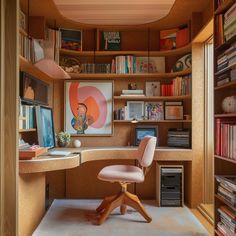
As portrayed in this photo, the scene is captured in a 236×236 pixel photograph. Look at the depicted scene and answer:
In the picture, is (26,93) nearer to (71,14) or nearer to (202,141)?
(71,14)

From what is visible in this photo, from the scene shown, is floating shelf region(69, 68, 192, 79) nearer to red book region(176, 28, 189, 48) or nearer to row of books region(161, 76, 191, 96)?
row of books region(161, 76, 191, 96)

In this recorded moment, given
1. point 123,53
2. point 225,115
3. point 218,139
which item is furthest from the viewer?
point 123,53

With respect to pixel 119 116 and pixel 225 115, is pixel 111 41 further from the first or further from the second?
pixel 225 115

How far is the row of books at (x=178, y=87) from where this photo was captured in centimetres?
341

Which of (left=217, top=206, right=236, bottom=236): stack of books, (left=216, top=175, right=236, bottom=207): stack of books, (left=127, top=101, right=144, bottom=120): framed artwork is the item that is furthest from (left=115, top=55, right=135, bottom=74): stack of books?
(left=217, top=206, right=236, bottom=236): stack of books

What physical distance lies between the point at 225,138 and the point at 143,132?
1.71 meters

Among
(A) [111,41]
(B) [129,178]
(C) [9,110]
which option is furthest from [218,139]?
(A) [111,41]

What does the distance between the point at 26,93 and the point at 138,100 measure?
1.59m

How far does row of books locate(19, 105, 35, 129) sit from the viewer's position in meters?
2.60

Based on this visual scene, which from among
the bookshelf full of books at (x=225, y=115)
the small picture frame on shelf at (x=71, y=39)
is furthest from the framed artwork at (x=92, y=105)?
the bookshelf full of books at (x=225, y=115)

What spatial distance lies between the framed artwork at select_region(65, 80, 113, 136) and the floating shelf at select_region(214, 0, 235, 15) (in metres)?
1.87

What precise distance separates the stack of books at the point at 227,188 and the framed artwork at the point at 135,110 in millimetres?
1694

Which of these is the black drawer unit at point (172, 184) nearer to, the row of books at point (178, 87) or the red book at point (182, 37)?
the row of books at point (178, 87)

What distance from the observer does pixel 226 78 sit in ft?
6.69
